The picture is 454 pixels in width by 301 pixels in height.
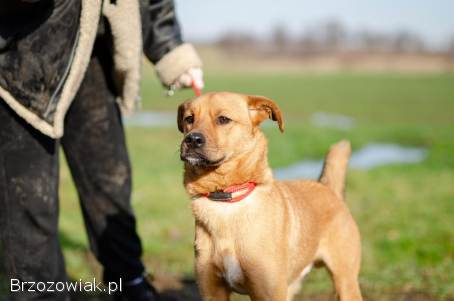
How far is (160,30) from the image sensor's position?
4297mm

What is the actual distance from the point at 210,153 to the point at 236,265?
2.30 ft

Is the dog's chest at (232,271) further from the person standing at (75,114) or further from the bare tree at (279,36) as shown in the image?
the bare tree at (279,36)

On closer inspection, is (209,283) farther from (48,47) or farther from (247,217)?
(48,47)

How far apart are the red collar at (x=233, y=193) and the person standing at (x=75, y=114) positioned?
0.99 metres

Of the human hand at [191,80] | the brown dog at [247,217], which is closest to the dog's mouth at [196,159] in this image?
the brown dog at [247,217]

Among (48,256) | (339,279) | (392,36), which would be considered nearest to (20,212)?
(48,256)

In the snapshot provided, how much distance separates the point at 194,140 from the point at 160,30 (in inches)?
49.2

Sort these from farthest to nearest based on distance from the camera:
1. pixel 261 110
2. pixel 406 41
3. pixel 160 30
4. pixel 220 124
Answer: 1. pixel 406 41
2. pixel 160 30
3. pixel 261 110
4. pixel 220 124

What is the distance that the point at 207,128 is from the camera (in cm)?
363

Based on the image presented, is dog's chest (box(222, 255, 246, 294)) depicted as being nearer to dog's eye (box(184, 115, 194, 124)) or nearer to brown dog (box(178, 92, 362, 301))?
brown dog (box(178, 92, 362, 301))

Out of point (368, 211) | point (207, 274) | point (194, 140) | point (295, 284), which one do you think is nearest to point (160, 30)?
point (194, 140)

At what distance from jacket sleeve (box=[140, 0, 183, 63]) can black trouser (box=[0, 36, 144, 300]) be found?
0.38 m

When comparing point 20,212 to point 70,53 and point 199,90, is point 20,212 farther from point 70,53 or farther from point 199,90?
point 199,90

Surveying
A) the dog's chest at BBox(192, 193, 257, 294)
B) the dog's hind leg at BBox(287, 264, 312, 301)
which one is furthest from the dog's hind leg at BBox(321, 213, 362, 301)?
the dog's chest at BBox(192, 193, 257, 294)
